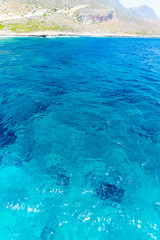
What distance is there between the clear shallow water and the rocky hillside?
108m

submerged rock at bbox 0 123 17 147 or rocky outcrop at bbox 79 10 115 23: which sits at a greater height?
rocky outcrop at bbox 79 10 115 23

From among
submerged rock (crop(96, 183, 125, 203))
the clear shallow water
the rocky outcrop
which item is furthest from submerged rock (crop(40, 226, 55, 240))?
the rocky outcrop

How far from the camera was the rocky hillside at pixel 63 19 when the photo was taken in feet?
382

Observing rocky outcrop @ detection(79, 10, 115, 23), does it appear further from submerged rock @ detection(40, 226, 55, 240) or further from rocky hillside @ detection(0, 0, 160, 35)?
submerged rock @ detection(40, 226, 55, 240)

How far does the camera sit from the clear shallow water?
25.9 feet

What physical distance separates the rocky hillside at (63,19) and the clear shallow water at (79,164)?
108 m

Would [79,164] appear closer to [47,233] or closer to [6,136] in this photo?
[47,233]

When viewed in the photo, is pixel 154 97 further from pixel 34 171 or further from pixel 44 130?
pixel 34 171

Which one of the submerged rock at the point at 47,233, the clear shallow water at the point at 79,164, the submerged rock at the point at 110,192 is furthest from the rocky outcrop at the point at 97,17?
the submerged rock at the point at 47,233

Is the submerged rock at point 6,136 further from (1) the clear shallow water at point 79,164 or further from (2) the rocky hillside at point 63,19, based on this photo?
(2) the rocky hillside at point 63,19

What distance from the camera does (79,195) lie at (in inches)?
360

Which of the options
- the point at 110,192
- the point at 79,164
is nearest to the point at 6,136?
the point at 79,164

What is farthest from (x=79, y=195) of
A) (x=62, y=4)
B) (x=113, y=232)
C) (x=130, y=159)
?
(x=62, y=4)

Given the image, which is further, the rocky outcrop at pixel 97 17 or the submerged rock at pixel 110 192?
the rocky outcrop at pixel 97 17
